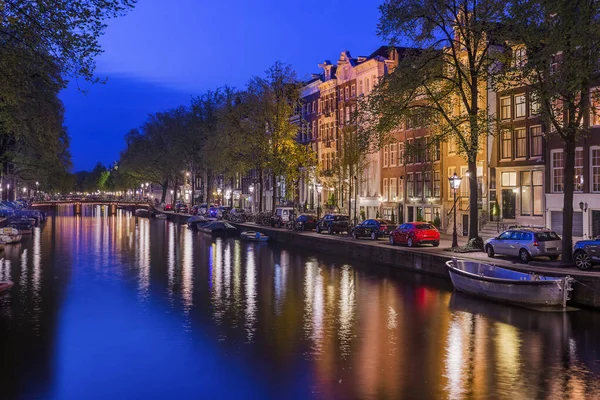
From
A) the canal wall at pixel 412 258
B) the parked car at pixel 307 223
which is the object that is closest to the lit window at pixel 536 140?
the canal wall at pixel 412 258

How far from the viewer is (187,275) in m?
42.4

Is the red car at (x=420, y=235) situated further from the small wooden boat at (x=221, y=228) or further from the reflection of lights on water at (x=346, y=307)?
the small wooden boat at (x=221, y=228)

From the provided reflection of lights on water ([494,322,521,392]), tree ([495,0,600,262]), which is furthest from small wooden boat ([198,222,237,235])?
reflection of lights on water ([494,322,521,392])

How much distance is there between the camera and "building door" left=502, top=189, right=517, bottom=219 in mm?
53463

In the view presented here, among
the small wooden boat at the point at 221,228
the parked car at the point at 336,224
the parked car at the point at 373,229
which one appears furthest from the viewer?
the small wooden boat at the point at 221,228

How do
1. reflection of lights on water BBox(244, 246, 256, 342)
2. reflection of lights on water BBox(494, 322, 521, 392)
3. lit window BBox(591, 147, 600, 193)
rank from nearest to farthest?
reflection of lights on water BBox(494, 322, 521, 392) → reflection of lights on water BBox(244, 246, 256, 342) → lit window BBox(591, 147, 600, 193)

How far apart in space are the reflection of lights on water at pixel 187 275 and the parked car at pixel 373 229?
1303 centimetres

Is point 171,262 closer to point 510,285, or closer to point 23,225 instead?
point 510,285

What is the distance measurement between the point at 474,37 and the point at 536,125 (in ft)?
41.3

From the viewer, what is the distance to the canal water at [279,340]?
58.5 feet

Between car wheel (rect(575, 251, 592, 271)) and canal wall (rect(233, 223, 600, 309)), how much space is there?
1.75 feet

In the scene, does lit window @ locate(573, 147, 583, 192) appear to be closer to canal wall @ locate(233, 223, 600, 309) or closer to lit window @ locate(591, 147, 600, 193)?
lit window @ locate(591, 147, 600, 193)

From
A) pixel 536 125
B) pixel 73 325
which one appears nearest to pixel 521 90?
pixel 536 125

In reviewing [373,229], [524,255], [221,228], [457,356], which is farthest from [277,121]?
[457,356]
